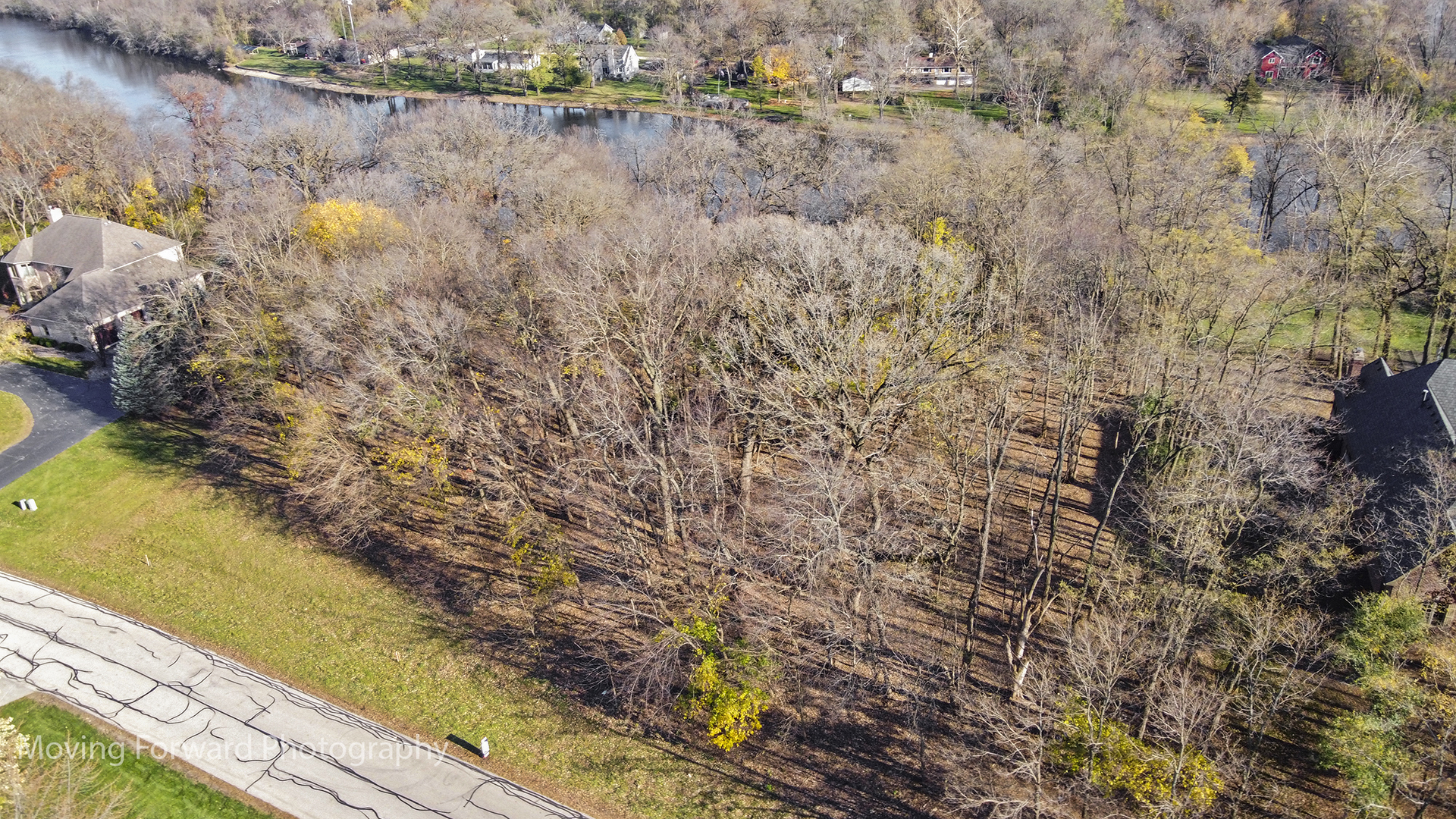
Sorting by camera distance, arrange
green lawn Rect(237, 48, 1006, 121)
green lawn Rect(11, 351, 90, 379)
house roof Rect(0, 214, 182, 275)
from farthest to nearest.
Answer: green lawn Rect(237, 48, 1006, 121)
house roof Rect(0, 214, 182, 275)
green lawn Rect(11, 351, 90, 379)

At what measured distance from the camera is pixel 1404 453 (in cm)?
2483

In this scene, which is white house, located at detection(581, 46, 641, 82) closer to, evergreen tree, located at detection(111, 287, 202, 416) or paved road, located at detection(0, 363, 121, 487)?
evergreen tree, located at detection(111, 287, 202, 416)

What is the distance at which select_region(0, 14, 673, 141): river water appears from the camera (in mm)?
80438

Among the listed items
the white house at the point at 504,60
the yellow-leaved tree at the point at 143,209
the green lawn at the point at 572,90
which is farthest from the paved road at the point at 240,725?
the white house at the point at 504,60

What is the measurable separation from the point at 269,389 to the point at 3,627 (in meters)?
10.8

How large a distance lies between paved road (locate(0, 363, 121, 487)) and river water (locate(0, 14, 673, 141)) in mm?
35316

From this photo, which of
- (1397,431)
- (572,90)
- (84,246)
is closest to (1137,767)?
(1397,431)

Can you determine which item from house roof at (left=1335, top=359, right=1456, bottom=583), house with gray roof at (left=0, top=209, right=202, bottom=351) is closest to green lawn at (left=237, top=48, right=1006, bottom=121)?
house with gray roof at (left=0, top=209, right=202, bottom=351)

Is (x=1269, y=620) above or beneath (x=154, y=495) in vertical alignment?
above

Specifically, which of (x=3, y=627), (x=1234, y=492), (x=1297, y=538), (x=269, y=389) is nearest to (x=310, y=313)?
(x=269, y=389)

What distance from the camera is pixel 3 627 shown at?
25969 millimetres

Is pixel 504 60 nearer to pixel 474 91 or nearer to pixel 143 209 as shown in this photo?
pixel 474 91

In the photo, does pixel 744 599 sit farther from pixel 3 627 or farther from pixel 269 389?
pixel 3 627

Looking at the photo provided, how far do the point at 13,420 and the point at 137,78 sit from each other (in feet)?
264
